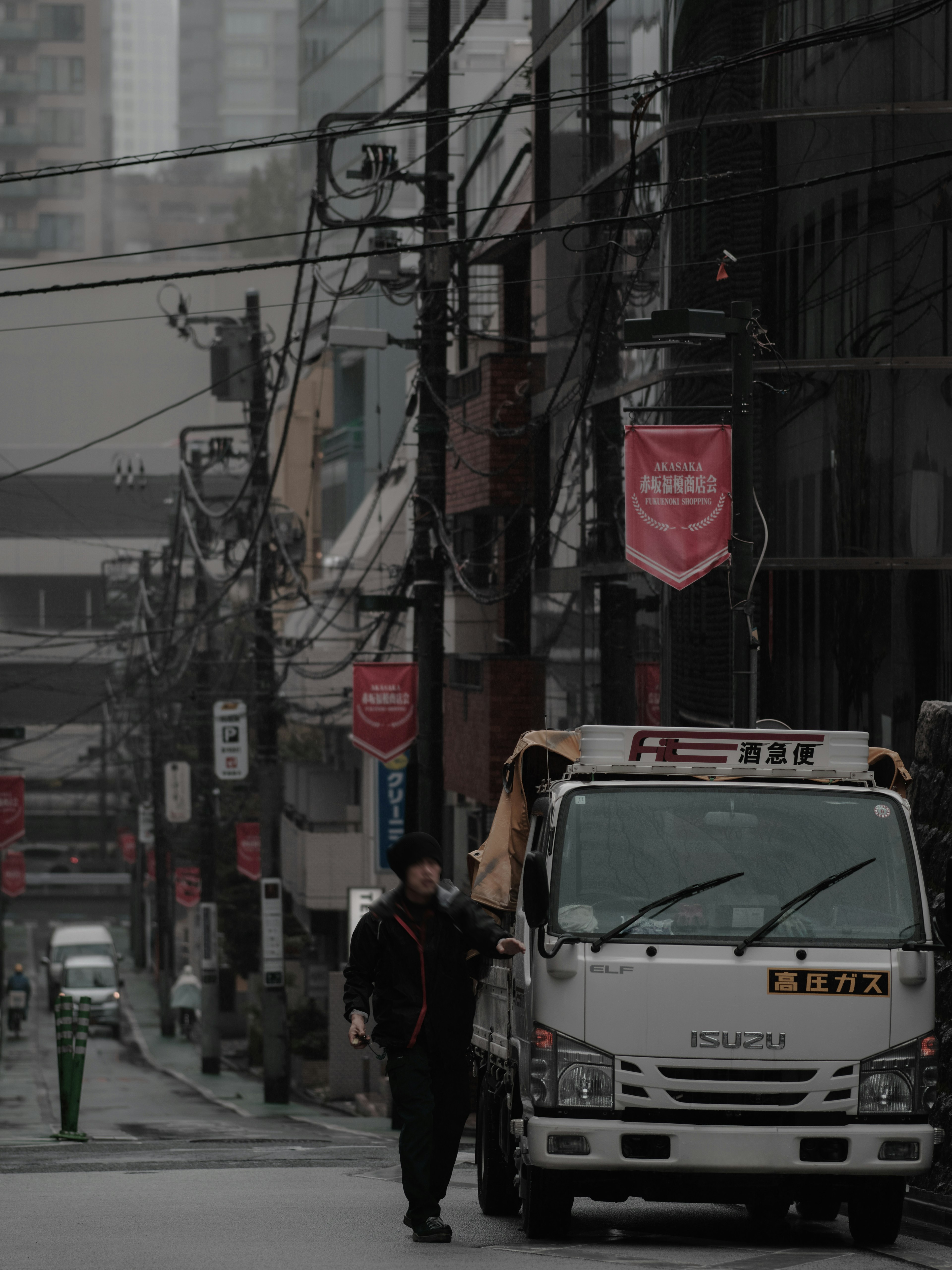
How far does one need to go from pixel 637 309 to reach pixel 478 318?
484 inches

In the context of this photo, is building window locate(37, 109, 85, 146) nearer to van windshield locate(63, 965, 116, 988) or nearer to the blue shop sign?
van windshield locate(63, 965, 116, 988)

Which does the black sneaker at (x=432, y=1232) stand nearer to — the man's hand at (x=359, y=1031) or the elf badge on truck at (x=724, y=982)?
the elf badge on truck at (x=724, y=982)

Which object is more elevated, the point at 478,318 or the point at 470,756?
the point at 478,318

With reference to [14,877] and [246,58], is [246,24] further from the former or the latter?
[14,877]

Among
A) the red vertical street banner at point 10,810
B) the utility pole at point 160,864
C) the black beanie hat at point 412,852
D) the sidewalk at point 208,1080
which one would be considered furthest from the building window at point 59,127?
the black beanie hat at point 412,852

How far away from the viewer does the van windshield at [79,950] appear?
60000 millimetres

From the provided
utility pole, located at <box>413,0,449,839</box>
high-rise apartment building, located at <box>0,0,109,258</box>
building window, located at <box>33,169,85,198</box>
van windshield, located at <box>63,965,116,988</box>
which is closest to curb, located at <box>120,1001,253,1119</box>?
van windshield, located at <box>63,965,116,988</box>

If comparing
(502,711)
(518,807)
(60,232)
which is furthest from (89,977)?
(60,232)

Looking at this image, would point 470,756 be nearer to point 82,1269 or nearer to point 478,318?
point 478,318

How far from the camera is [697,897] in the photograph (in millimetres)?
9219

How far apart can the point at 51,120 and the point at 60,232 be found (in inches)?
285

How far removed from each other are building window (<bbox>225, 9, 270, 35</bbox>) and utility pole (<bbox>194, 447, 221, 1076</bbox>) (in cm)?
11526

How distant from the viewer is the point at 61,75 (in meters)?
131

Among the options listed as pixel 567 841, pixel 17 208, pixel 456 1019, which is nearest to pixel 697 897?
pixel 567 841
